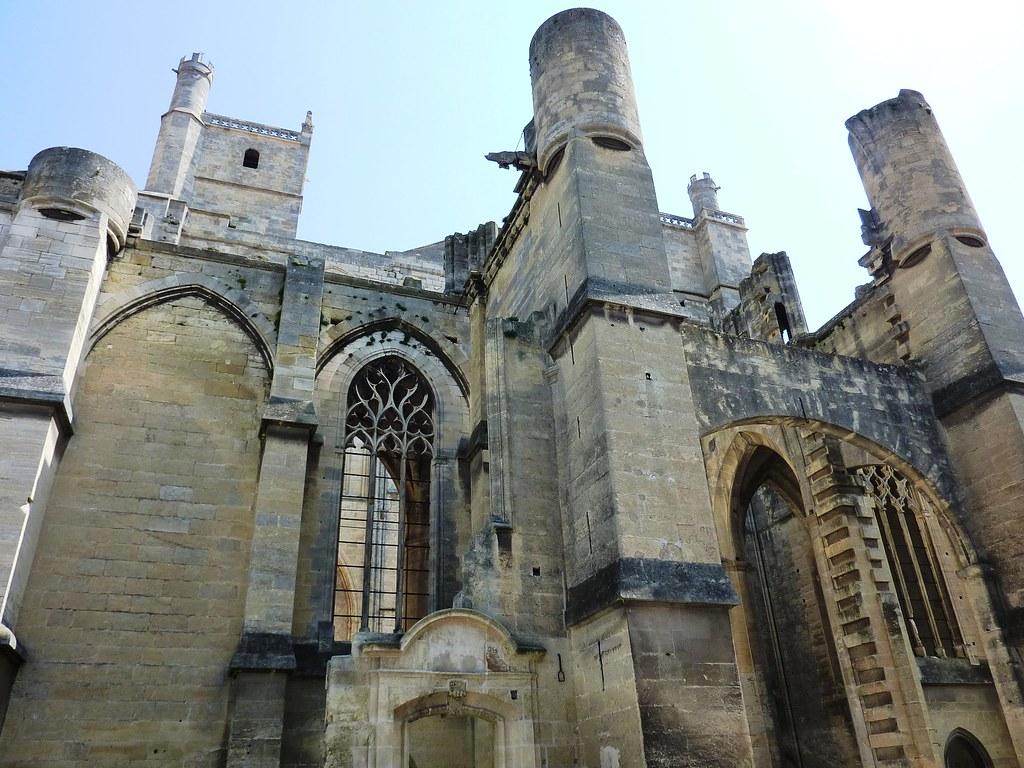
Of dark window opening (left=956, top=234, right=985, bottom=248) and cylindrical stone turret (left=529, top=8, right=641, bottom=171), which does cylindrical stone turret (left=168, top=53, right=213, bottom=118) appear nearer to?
cylindrical stone turret (left=529, top=8, right=641, bottom=171)

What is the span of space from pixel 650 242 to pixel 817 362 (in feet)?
9.27

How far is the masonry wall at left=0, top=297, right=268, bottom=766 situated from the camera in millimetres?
8195

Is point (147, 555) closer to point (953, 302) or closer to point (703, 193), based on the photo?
point (953, 302)

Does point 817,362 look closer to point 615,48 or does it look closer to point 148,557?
point 615,48

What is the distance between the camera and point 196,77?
26.2 m

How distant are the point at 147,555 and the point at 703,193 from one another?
68.8 ft

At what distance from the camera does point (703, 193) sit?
2530 centimetres

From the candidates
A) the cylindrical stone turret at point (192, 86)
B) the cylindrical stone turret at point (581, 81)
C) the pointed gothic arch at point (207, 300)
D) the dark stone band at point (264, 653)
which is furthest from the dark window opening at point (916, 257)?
the cylindrical stone turret at point (192, 86)

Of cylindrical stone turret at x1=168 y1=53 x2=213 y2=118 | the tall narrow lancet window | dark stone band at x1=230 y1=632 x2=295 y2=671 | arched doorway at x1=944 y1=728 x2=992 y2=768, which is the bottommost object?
arched doorway at x1=944 y1=728 x2=992 y2=768

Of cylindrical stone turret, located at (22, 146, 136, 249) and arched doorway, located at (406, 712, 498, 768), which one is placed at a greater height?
cylindrical stone turret, located at (22, 146, 136, 249)

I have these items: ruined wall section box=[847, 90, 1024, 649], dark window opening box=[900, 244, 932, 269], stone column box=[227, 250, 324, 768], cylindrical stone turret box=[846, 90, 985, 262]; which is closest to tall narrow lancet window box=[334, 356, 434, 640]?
stone column box=[227, 250, 324, 768]

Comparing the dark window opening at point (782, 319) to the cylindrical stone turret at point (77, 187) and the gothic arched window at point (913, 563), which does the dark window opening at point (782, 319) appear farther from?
the cylindrical stone turret at point (77, 187)

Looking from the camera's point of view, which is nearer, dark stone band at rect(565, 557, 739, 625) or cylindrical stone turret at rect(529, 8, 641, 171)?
dark stone band at rect(565, 557, 739, 625)

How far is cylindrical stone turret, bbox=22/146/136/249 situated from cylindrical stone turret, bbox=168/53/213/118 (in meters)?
16.0
